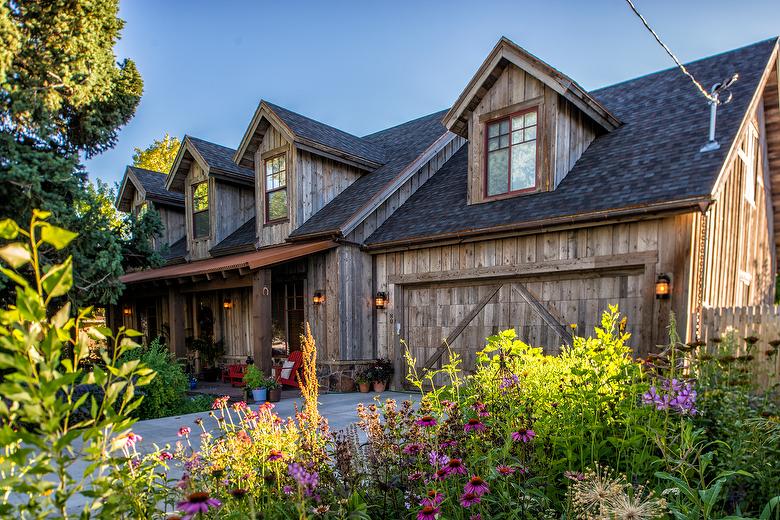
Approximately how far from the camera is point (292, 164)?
10133 millimetres

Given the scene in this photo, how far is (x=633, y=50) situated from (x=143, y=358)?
10874 mm

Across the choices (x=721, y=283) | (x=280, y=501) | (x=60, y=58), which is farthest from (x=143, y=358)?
(x=721, y=283)

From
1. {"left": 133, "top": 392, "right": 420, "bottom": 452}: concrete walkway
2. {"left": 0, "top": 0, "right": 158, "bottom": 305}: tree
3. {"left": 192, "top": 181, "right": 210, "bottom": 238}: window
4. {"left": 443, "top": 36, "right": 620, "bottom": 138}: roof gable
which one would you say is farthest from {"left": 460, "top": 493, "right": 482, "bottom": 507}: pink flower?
{"left": 192, "top": 181, "right": 210, "bottom": 238}: window

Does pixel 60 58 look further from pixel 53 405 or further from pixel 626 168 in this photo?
pixel 626 168

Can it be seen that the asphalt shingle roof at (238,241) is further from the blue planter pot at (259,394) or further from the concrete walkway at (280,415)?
the concrete walkway at (280,415)

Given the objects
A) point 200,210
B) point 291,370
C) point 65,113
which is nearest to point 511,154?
point 291,370

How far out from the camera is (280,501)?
250cm

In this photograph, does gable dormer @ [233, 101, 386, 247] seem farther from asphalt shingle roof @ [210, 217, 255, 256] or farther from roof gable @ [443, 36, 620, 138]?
roof gable @ [443, 36, 620, 138]

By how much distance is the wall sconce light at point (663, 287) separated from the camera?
19.5ft

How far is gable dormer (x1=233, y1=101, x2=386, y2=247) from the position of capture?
33.3 feet

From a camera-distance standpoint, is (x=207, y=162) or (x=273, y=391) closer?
(x=273, y=391)

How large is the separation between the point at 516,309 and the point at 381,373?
308cm

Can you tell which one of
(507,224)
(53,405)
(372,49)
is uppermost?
(372,49)

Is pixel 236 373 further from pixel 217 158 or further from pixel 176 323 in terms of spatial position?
pixel 217 158
